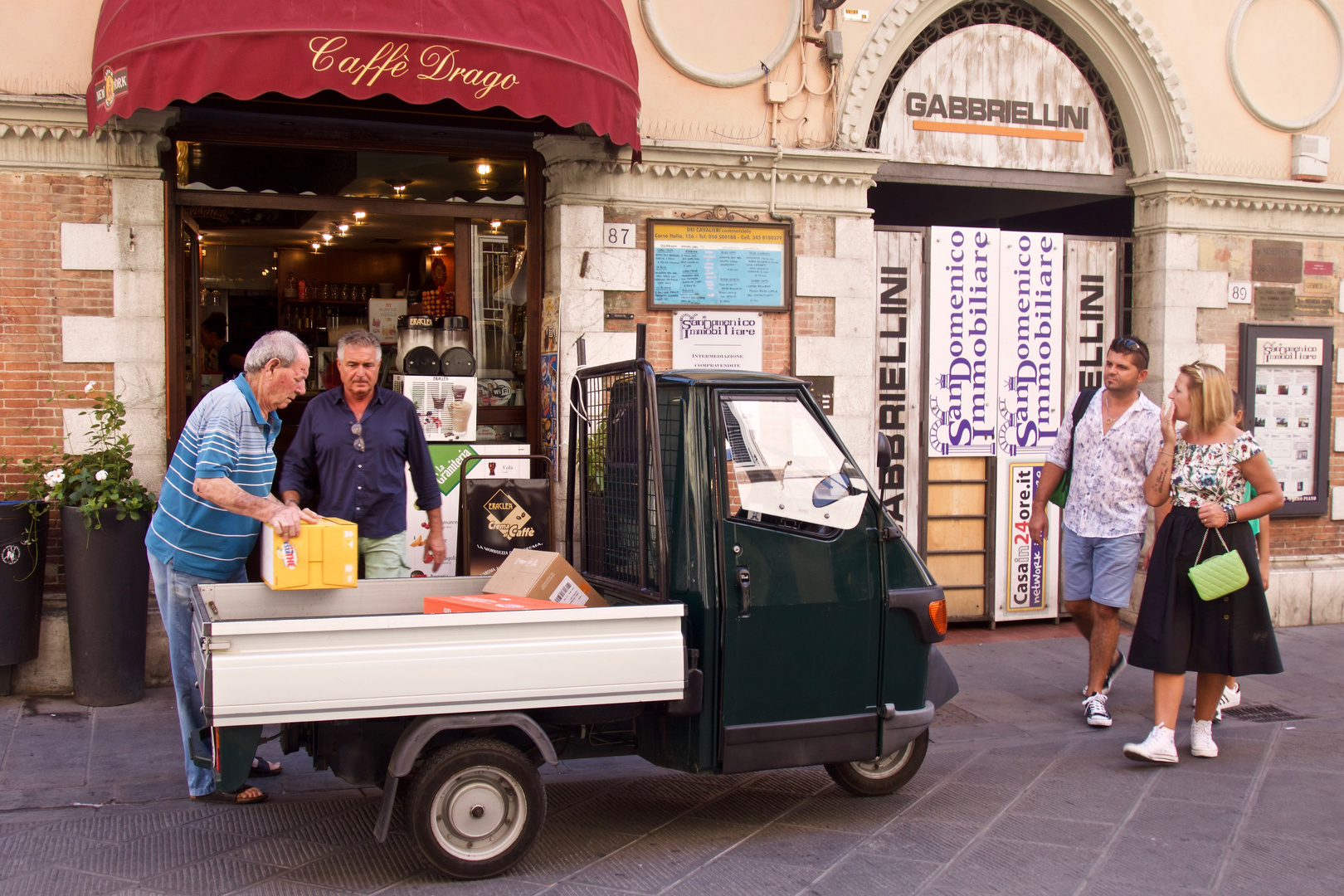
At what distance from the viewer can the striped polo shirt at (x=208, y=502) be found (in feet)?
15.8

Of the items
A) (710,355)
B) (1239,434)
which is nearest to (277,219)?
(710,355)

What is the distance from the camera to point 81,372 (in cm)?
693

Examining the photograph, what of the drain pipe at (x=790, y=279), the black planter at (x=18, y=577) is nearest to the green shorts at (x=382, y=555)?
the black planter at (x=18, y=577)

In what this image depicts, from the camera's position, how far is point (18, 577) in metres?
6.37

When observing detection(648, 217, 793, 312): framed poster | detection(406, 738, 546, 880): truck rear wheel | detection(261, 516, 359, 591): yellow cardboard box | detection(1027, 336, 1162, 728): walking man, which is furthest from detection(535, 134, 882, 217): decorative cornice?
detection(406, 738, 546, 880): truck rear wheel

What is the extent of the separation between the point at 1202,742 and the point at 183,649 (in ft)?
16.2

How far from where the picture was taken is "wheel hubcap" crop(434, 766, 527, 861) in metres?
4.13

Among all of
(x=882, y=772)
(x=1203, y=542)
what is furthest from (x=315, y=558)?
(x=1203, y=542)

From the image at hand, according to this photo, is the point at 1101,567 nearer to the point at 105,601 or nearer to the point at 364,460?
the point at 364,460

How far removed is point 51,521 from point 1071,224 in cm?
879

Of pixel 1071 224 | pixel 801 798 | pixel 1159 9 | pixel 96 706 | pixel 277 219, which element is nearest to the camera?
pixel 801 798

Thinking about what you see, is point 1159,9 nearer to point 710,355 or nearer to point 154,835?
point 710,355

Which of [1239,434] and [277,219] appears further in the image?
[277,219]

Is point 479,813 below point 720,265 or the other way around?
below
